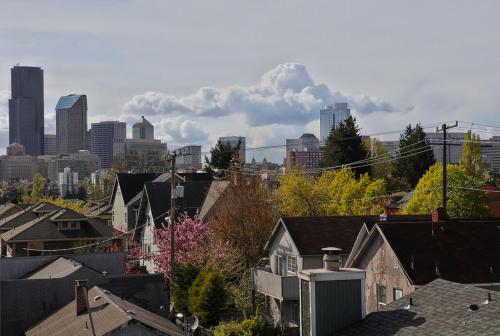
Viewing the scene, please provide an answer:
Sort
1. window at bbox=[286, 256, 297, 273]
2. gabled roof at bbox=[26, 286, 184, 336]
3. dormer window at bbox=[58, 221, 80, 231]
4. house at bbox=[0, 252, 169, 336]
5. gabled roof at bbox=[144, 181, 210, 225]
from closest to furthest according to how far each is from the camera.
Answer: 1. gabled roof at bbox=[26, 286, 184, 336]
2. house at bbox=[0, 252, 169, 336]
3. window at bbox=[286, 256, 297, 273]
4. gabled roof at bbox=[144, 181, 210, 225]
5. dormer window at bbox=[58, 221, 80, 231]

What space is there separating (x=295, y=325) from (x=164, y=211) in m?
26.5

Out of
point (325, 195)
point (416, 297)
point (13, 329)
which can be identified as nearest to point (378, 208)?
point (325, 195)

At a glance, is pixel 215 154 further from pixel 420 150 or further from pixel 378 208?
pixel 378 208

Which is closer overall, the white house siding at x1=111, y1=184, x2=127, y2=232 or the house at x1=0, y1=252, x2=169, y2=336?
→ the house at x1=0, y1=252, x2=169, y2=336

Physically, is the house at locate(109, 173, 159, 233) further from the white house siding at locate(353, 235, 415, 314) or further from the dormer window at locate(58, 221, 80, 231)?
the white house siding at locate(353, 235, 415, 314)

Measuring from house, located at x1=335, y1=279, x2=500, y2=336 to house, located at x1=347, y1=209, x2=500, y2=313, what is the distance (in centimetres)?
883

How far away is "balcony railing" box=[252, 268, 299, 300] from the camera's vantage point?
3769cm

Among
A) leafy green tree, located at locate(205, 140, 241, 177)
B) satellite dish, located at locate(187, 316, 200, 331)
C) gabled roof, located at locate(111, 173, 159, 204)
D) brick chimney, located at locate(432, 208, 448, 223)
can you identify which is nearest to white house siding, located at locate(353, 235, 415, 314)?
brick chimney, located at locate(432, 208, 448, 223)

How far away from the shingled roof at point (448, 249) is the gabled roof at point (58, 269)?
15.1m

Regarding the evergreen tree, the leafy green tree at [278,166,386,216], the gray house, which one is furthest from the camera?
the evergreen tree

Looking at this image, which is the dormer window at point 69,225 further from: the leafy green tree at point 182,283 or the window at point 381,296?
the window at point 381,296

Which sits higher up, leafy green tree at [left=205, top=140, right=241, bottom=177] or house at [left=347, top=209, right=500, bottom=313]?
leafy green tree at [left=205, top=140, right=241, bottom=177]

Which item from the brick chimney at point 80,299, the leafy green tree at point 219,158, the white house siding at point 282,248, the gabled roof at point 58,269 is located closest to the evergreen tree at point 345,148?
the leafy green tree at point 219,158

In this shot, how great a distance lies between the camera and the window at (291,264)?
3984 cm
